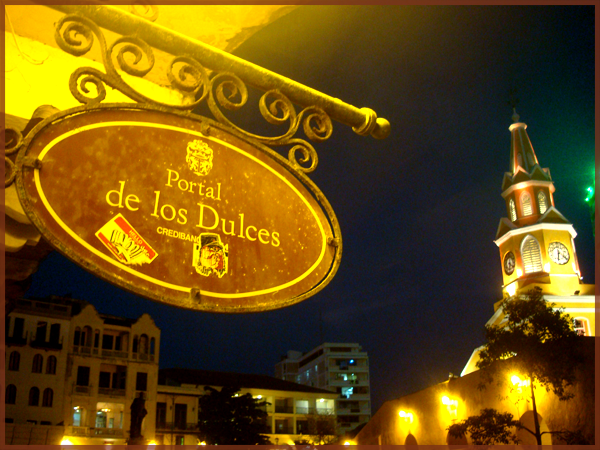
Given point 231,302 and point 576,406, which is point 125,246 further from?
point 576,406

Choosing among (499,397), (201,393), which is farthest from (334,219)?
(201,393)

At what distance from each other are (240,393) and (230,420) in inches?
418

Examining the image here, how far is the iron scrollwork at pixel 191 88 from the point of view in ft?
6.40

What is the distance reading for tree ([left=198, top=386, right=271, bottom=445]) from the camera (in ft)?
90.4

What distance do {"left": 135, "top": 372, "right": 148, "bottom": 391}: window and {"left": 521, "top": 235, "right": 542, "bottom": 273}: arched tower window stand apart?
23.4 metres

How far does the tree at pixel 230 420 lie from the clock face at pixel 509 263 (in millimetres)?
18272

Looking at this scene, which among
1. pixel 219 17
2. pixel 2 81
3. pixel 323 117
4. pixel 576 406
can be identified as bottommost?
pixel 576 406

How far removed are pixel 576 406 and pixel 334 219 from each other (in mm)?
13048

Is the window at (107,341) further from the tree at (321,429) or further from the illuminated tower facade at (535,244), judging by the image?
the illuminated tower facade at (535,244)

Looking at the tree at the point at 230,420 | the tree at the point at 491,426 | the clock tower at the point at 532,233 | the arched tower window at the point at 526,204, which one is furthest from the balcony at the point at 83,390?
the arched tower window at the point at 526,204

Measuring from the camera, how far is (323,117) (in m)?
2.54

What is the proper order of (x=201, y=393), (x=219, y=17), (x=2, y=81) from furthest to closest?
(x=201, y=393) < (x=219, y=17) < (x=2, y=81)

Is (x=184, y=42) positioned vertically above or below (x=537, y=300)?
below

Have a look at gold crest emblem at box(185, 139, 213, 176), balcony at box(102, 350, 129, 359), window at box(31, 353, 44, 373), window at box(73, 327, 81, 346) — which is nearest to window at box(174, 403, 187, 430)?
balcony at box(102, 350, 129, 359)
